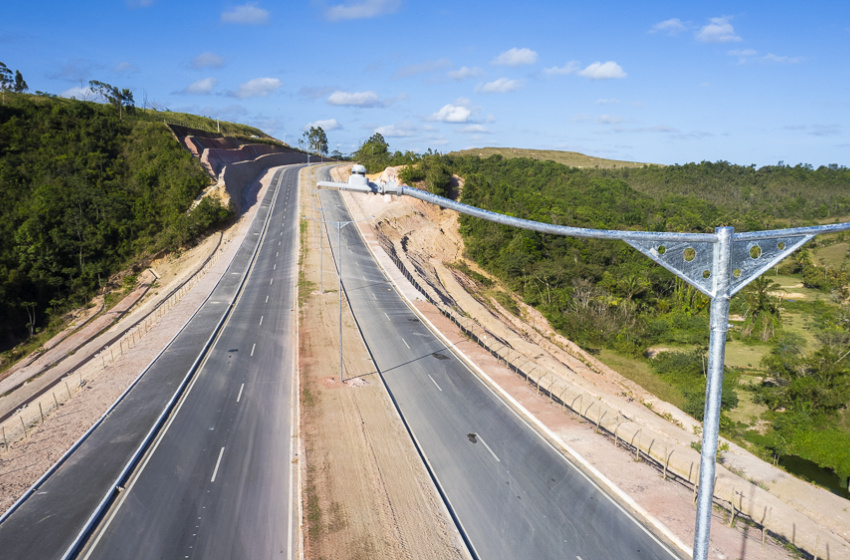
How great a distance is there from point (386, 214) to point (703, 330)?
40.8 m

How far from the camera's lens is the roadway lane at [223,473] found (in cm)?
1603

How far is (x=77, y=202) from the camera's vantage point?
58.1 m

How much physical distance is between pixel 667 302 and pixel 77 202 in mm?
67894

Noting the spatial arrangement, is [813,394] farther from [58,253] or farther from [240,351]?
[58,253]

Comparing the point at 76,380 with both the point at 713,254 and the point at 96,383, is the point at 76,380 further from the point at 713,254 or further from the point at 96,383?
the point at 713,254

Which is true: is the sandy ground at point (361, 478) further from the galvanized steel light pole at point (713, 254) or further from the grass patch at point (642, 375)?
the grass patch at point (642, 375)

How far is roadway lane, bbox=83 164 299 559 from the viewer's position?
52.6 feet

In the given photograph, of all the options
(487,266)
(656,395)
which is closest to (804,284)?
(487,266)

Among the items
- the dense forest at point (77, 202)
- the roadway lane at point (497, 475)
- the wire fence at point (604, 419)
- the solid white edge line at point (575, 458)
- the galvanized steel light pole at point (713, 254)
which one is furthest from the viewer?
the dense forest at point (77, 202)

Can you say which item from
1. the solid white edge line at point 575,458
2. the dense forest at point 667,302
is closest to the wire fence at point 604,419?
the solid white edge line at point 575,458

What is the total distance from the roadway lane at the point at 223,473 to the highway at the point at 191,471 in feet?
0.13

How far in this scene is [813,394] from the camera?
34.3 metres

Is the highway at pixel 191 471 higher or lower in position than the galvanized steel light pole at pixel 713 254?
lower

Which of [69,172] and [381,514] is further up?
[69,172]
